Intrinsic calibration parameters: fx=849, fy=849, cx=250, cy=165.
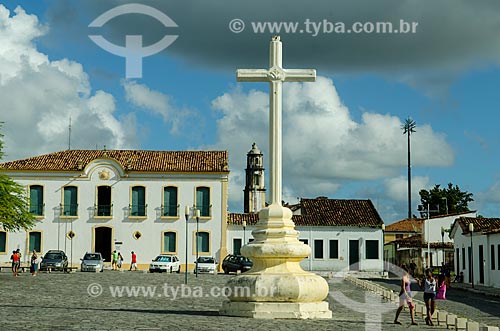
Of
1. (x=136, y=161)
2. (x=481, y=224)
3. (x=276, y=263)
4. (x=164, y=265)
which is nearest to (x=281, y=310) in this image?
(x=276, y=263)

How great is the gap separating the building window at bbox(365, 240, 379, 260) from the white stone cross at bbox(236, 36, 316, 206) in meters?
43.1

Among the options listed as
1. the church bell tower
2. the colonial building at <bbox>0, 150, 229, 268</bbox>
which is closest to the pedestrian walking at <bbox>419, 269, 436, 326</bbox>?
the colonial building at <bbox>0, 150, 229, 268</bbox>

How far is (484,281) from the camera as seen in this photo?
41.8 metres

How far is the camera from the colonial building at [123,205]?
54.4 m

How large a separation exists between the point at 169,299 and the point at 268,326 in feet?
32.3

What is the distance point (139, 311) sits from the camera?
1934cm

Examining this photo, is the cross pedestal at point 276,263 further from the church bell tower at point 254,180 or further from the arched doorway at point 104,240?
the church bell tower at point 254,180

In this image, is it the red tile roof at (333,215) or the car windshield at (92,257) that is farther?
the red tile roof at (333,215)

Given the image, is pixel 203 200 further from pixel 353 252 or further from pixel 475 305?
pixel 475 305

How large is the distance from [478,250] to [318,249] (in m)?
19.4

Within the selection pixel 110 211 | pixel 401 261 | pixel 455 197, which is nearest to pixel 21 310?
pixel 110 211

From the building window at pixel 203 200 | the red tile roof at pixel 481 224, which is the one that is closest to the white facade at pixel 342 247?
the building window at pixel 203 200

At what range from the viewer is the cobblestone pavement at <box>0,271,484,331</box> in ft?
51.1

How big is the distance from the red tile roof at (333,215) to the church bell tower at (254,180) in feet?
77.8
